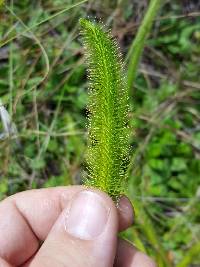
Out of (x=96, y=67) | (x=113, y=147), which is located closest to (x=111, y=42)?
(x=96, y=67)

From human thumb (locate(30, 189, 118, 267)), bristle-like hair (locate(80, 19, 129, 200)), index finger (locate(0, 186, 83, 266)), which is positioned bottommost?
index finger (locate(0, 186, 83, 266))

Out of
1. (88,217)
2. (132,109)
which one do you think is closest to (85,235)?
(88,217)

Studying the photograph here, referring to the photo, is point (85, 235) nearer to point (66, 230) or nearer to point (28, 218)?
point (66, 230)

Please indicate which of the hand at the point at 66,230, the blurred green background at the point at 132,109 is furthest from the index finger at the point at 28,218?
the blurred green background at the point at 132,109

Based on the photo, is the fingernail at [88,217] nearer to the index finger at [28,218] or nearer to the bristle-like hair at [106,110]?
the bristle-like hair at [106,110]

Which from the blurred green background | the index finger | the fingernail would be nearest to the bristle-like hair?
the fingernail

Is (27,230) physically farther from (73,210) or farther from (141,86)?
(141,86)

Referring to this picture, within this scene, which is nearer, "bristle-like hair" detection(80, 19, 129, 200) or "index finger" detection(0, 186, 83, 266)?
"bristle-like hair" detection(80, 19, 129, 200)

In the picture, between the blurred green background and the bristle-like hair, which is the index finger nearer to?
the bristle-like hair
